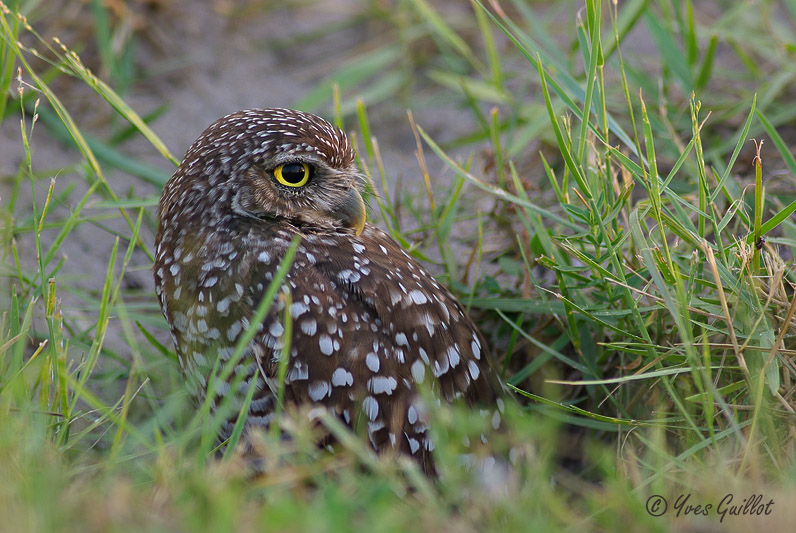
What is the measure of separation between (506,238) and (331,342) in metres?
1.23

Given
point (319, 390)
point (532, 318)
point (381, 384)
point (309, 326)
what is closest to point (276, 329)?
point (309, 326)

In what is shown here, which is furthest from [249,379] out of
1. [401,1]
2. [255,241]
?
[401,1]

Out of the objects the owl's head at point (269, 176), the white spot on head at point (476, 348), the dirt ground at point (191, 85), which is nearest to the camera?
the owl's head at point (269, 176)

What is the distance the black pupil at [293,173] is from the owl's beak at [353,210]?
0.55 ft

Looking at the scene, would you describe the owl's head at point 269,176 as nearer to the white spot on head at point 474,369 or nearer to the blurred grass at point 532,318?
the blurred grass at point 532,318

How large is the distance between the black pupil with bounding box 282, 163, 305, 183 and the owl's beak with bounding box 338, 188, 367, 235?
17 cm

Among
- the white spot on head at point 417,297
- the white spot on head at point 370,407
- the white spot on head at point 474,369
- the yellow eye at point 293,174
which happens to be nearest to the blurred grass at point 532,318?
the white spot on head at point 370,407

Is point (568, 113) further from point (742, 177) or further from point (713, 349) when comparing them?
point (713, 349)

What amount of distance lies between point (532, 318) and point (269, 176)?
3.86ft

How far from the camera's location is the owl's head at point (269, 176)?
2510 millimetres

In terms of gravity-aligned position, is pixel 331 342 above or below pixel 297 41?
below

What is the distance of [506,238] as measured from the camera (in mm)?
3357

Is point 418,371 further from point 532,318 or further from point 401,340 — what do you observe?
point 532,318

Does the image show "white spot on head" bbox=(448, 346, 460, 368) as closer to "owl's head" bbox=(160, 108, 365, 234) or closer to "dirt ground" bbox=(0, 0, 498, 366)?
"owl's head" bbox=(160, 108, 365, 234)
